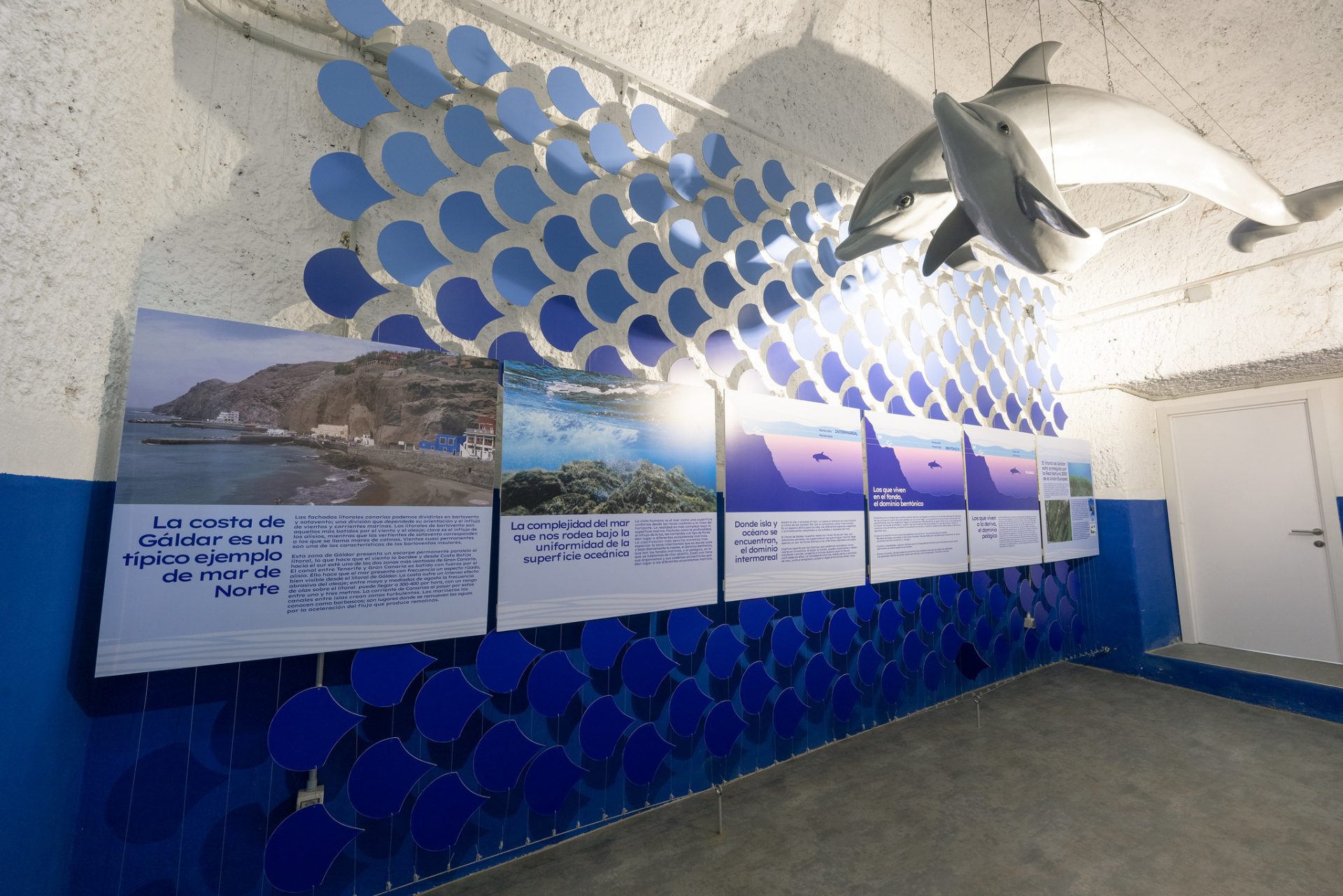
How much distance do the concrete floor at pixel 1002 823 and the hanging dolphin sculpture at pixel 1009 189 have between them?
172cm

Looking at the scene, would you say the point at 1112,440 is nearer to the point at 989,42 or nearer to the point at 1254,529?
the point at 1254,529

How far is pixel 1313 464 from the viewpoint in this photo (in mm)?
3516

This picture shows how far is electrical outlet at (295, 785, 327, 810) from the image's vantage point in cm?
135

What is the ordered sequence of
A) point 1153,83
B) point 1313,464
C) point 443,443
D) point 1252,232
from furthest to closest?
point 1313,464, point 1153,83, point 1252,232, point 443,443

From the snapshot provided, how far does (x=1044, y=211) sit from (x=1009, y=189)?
0.29 feet

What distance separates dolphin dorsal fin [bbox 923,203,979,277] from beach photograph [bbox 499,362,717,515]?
2.82 ft

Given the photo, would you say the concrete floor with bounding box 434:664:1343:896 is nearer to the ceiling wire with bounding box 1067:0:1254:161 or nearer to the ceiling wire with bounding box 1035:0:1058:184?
the ceiling wire with bounding box 1035:0:1058:184

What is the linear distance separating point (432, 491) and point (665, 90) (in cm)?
173

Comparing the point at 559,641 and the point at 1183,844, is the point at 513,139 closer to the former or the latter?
the point at 559,641

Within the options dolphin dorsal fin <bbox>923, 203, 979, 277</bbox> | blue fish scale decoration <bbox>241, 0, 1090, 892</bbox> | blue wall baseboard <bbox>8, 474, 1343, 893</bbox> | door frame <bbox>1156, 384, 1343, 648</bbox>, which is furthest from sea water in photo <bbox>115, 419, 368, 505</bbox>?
door frame <bbox>1156, 384, 1343, 648</bbox>

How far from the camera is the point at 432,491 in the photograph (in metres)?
1.52

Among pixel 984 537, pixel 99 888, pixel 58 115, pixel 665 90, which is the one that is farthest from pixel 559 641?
pixel 984 537

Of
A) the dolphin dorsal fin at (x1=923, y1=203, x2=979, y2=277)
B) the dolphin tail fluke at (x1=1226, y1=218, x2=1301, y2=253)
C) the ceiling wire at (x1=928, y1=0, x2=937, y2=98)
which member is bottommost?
the dolphin dorsal fin at (x1=923, y1=203, x2=979, y2=277)

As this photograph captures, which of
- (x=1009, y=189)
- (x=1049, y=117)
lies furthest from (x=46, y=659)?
(x=1049, y=117)
